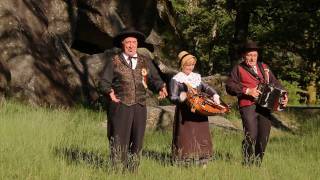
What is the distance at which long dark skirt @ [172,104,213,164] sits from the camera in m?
7.20

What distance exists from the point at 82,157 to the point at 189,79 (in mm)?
1741

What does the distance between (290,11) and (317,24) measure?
1.11m

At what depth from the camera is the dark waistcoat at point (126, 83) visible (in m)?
6.59

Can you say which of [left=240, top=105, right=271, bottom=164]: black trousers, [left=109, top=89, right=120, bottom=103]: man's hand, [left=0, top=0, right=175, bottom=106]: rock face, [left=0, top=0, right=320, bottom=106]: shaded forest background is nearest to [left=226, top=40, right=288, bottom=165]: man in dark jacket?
[left=240, top=105, right=271, bottom=164]: black trousers

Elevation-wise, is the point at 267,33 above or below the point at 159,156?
above

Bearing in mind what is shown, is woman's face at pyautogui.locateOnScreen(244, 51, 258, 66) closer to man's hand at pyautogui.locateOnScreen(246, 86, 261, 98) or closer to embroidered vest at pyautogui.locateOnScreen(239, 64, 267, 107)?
embroidered vest at pyautogui.locateOnScreen(239, 64, 267, 107)

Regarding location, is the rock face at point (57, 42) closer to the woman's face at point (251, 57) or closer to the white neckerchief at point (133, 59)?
the white neckerchief at point (133, 59)

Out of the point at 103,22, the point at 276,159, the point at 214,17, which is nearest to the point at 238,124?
the point at 276,159

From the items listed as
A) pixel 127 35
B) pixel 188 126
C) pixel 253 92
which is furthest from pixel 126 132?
pixel 253 92

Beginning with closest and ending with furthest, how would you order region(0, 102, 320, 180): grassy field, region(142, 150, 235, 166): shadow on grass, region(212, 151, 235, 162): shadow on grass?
1. region(0, 102, 320, 180): grassy field
2. region(142, 150, 235, 166): shadow on grass
3. region(212, 151, 235, 162): shadow on grass

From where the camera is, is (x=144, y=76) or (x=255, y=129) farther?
(x=255, y=129)

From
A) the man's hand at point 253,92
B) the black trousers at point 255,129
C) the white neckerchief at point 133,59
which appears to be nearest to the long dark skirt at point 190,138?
the black trousers at point 255,129

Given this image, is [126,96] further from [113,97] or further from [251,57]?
[251,57]

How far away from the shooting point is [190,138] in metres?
7.22
